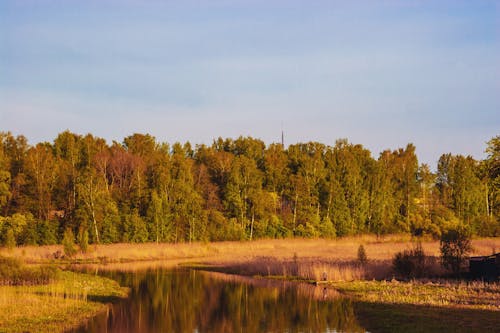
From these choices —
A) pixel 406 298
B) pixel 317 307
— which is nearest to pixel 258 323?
pixel 317 307

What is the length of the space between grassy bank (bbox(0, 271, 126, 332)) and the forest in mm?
25405

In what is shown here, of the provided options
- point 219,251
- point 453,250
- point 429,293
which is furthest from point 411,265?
point 219,251

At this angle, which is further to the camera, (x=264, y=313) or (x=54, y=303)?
(x=264, y=313)

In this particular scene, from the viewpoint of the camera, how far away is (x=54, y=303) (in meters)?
28.8

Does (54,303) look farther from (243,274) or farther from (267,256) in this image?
(267,256)

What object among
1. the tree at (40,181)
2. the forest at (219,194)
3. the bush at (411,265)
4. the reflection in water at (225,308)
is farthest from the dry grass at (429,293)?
the tree at (40,181)

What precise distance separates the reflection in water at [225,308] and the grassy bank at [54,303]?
0.96 m

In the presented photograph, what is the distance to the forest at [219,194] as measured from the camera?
75.7 m

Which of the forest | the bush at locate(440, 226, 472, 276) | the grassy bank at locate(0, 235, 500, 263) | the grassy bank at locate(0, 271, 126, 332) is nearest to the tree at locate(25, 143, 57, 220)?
the forest

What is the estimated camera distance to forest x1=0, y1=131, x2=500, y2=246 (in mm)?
75688

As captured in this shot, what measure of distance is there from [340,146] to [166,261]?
51615mm

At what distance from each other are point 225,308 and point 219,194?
59.0 m

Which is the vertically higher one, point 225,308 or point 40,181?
point 40,181

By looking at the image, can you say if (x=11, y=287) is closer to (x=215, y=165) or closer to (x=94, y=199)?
(x=94, y=199)
